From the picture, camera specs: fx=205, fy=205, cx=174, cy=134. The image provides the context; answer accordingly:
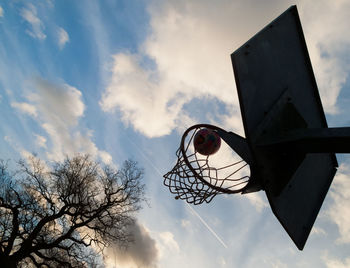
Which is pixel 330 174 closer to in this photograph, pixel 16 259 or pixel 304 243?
pixel 304 243

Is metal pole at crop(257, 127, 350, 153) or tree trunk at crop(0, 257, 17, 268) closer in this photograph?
metal pole at crop(257, 127, 350, 153)

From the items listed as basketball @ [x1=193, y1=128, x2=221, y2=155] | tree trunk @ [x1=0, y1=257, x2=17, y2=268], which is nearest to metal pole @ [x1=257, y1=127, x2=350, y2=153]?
Answer: basketball @ [x1=193, y1=128, x2=221, y2=155]

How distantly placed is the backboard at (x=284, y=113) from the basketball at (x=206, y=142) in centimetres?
125

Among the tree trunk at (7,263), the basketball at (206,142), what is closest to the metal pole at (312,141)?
the basketball at (206,142)

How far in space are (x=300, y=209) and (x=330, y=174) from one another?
1.05m

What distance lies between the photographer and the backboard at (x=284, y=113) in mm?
2287

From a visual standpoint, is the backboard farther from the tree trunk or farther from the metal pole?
the tree trunk

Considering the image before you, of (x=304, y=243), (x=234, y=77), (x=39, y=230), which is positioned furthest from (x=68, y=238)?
(x=234, y=77)

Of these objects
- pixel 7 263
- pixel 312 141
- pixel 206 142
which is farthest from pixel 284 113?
pixel 7 263

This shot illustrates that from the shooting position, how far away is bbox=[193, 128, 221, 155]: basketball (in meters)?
3.68

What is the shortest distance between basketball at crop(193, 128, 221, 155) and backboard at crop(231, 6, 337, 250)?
125 centimetres

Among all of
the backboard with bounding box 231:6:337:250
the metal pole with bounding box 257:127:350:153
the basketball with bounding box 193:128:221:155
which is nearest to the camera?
the metal pole with bounding box 257:127:350:153

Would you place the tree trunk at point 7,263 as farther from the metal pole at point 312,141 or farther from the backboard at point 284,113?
the metal pole at point 312,141

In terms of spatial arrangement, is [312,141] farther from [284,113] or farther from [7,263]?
[7,263]
